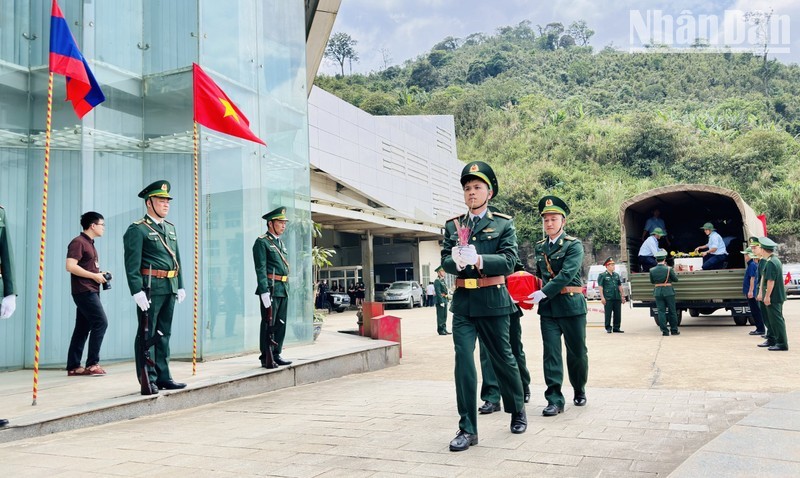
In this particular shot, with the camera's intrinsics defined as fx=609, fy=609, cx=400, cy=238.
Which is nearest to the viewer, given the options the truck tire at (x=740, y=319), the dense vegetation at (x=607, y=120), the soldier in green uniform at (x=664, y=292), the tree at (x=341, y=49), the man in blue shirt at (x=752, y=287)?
the man in blue shirt at (x=752, y=287)

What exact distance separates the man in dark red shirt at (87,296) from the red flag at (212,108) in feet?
5.24

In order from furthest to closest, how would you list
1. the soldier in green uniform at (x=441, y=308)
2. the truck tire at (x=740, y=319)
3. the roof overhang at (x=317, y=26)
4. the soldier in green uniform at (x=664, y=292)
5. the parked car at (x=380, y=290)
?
the parked car at (x=380, y=290) → the soldier in green uniform at (x=441, y=308) → the truck tire at (x=740, y=319) → the soldier in green uniform at (x=664, y=292) → the roof overhang at (x=317, y=26)

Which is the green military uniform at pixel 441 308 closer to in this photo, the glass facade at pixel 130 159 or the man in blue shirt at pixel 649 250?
the man in blue shirt at pixel 649 250

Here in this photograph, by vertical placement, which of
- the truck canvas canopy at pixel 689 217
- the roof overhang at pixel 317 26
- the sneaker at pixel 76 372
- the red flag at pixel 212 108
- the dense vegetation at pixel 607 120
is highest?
the dense vegetation at pixel 607 120

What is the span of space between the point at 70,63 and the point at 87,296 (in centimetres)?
244

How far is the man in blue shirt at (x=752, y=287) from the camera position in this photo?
1060 cm

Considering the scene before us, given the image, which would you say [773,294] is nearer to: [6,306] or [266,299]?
[266,299]

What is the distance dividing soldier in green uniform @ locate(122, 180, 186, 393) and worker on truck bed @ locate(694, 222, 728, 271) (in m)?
11.1

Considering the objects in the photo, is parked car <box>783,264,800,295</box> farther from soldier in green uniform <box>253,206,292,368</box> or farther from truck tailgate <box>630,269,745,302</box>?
soldier in green uniform <box>253,206,292,368</box>

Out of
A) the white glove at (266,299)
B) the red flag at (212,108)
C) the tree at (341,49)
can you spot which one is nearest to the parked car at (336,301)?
the red flag at (212,108)

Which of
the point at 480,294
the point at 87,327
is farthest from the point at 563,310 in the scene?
the point at 87,327

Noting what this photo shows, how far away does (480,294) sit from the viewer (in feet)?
13.4

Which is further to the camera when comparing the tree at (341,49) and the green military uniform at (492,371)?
the tree at (341,49)

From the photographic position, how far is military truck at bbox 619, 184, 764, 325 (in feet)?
40.3
